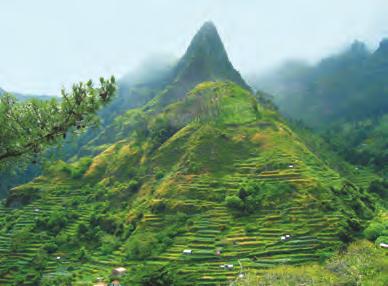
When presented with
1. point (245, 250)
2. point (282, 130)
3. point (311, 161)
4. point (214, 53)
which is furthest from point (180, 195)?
point (214, 53)

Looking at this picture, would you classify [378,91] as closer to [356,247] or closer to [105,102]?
[356,247]

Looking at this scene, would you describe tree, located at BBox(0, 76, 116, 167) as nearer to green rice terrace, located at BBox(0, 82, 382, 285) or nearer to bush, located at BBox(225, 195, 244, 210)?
green rice terrace, located at BBox(0, 82, 382, 285)

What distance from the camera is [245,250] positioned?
58.4 metres

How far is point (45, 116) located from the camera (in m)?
15.8

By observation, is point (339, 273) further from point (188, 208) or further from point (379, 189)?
point (379, 189)

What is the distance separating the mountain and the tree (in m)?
24.7

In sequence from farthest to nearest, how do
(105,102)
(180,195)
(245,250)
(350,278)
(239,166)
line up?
(239,166), (180,195), (245,250), (350,278), (105,102)

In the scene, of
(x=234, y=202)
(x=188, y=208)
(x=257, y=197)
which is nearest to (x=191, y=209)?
(x=188, y=208)

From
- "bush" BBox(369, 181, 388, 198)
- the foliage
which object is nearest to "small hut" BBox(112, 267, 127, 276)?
the foliage

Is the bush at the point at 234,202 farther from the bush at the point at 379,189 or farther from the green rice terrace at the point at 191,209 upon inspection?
the bush at the point at 379,189

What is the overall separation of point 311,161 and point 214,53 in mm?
100007

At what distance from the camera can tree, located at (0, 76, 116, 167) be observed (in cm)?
1559

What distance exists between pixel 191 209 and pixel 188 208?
59 centimetres

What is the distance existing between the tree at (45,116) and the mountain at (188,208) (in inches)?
973
